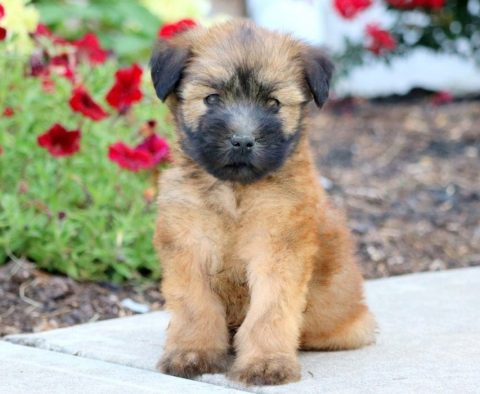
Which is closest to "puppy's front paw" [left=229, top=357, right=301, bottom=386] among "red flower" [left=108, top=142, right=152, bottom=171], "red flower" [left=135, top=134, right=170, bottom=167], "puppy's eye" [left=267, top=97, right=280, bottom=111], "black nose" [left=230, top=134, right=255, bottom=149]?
"black nose" [left=230, top=134, right=255, bottom=149]

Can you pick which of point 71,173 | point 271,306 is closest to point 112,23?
point 71,173

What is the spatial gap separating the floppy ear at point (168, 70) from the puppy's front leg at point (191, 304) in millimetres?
531

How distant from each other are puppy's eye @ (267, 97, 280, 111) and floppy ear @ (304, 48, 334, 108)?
20 cm

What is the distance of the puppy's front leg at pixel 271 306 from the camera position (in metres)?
3.89

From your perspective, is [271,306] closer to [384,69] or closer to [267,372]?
[267,372]

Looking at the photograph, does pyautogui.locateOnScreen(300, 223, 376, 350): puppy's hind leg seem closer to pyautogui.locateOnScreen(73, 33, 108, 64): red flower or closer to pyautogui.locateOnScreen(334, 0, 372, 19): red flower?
pyautogui.locateOnScreen(73, 33, 108, 64): red flower

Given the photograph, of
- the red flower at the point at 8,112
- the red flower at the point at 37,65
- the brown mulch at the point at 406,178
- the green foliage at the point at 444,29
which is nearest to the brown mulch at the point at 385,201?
the brown mulch at the point at 406,178

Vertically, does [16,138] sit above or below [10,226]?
above

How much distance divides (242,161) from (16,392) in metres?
1.20

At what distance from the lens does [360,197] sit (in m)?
7.91

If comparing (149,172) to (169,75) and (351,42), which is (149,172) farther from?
(351,42)

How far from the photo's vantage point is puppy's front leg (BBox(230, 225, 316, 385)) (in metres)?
3.89

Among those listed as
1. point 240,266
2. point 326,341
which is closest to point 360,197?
Result: point 326,341

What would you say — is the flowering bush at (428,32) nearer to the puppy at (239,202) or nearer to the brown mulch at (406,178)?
the brown mulch at (406,178)
